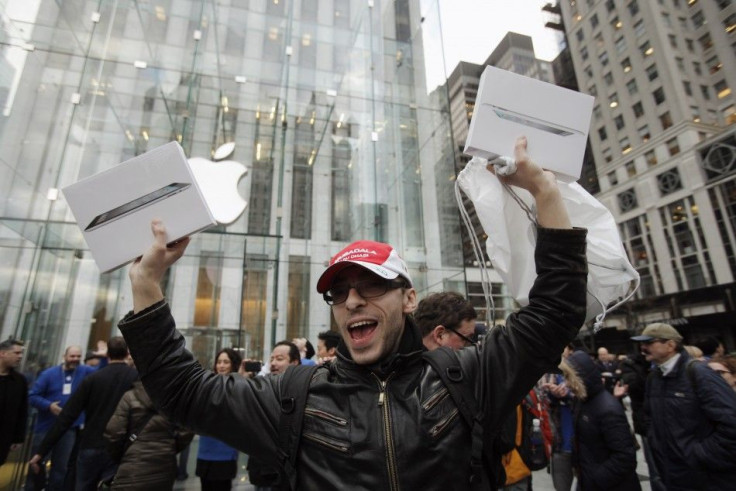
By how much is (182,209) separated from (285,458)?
90 cm

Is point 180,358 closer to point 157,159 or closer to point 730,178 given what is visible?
point 157,159

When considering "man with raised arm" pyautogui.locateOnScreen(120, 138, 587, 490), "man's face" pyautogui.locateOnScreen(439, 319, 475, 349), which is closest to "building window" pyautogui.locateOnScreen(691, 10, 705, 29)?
"man's face" pyautogui.locateOnScreen(439, 319, 475, 349)

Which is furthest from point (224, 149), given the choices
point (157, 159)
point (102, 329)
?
point (157, 159)

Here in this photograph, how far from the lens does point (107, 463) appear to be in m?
4.78

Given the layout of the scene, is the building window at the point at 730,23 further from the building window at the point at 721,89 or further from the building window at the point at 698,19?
the building window at the point at 698,19

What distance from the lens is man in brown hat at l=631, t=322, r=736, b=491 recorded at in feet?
10.5

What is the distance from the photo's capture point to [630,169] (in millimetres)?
43250

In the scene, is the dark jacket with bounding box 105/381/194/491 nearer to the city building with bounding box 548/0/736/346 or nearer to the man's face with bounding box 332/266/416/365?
the man's face with bounding box 332/266/416/365

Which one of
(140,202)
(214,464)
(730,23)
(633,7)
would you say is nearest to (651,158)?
(633,7)

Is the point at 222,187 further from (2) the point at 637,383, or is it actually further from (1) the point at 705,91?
(1) the point at 705,91

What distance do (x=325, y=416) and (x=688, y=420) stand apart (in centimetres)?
360

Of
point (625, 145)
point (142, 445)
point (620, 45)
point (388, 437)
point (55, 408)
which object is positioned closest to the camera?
point (388, 437)

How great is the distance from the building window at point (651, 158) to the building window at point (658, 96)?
4.91m

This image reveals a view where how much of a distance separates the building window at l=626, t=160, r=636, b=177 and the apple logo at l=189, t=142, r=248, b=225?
45.6 meters
